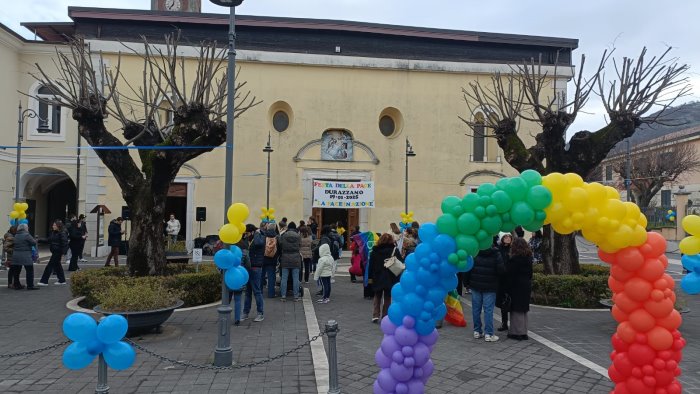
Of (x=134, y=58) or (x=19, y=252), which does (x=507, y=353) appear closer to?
(x=19, y=252)

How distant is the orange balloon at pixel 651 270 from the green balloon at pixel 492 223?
4.62 ft

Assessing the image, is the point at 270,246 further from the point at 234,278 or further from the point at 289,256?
the point at 234,278

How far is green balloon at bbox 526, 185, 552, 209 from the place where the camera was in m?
4.32

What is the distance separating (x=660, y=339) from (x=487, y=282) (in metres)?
3.27

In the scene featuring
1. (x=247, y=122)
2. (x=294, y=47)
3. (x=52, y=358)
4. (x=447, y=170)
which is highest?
(x=294, y=47)

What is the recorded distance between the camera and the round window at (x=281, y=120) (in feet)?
75.7

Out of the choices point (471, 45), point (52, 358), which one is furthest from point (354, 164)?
point (52, 358)

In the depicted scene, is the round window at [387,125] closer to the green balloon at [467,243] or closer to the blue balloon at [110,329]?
the green balloon at [467,243]

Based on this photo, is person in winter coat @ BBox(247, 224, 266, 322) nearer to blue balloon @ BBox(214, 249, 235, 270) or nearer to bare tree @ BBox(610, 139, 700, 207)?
blue balloon @ BBox(214, 249, 235, 270)

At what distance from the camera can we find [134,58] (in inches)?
846

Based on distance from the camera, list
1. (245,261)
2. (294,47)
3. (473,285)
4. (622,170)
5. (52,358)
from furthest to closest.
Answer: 1. (622,170)
2. (294,47)
3. (245,261)
4. (473,285)
5. (52,358)

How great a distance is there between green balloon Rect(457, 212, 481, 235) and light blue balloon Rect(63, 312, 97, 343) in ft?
11.4

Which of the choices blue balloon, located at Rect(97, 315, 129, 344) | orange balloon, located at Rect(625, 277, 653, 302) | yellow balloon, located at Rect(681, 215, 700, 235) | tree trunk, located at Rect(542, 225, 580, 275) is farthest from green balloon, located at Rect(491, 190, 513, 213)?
tree trunk, located at Rect(542, 225, 580, 275)

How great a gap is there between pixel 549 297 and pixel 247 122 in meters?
15.8
